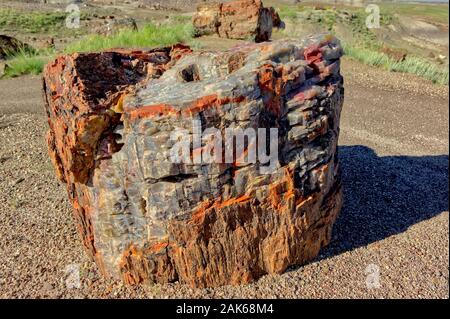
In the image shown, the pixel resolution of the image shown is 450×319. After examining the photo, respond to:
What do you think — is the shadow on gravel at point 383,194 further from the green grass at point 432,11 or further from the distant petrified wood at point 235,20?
the distant petrified wood at point 235,20

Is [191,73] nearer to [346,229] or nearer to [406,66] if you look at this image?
[346,229]

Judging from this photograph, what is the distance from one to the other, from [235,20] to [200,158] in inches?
491

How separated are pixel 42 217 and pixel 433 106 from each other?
9.24 meters

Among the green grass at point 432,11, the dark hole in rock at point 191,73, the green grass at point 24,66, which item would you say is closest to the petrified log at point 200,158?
the dark hole in rock at point 191,73

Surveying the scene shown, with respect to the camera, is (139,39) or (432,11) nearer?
(432,11)

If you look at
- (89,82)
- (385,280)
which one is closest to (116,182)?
(89,82)

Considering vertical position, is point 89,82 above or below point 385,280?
above

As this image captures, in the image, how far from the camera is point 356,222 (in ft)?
18.3

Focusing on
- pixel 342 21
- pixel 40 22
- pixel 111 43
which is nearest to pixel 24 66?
pixel 111 43

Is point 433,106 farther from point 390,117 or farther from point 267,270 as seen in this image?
point 267,270

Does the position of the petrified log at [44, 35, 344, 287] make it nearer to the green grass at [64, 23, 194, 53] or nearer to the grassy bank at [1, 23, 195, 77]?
the grassy bank at [1, 23, 195, 77]

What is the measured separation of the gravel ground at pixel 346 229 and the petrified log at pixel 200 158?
27 cm

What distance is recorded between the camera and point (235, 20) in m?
15.2

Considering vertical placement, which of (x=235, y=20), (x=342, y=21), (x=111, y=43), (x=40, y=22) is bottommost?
(x=342, y=21)
